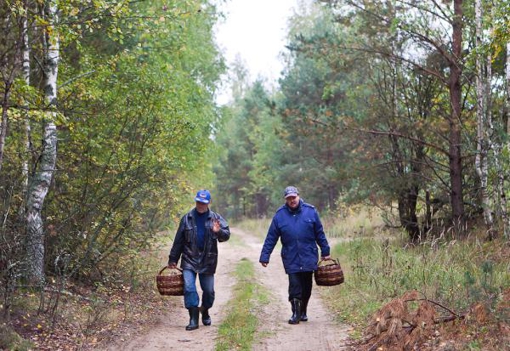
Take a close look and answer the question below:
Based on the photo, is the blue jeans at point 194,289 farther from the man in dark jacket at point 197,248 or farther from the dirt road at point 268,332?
the dirt road at point 268,332

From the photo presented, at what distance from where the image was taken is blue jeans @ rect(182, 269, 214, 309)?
8.06 meters

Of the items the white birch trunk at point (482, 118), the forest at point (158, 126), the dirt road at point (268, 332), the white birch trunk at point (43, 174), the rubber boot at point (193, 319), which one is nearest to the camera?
the dirt road at point (268, 332)

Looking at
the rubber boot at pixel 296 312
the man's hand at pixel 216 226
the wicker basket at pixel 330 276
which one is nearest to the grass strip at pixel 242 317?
the rubber boot at pixel 296 312

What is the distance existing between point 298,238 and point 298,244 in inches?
3.4

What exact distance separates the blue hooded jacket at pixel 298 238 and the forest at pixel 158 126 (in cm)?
245

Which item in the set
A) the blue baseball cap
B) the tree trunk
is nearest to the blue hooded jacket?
the blue baseball cap

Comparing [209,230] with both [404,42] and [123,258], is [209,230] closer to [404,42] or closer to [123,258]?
[123,258]

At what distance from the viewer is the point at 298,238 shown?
8.18 m

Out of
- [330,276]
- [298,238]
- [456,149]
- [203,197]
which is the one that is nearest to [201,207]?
[203,197]

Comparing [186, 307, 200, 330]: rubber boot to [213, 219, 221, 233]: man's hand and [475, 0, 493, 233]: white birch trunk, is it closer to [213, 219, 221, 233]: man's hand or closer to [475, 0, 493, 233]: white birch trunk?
[213, 219, 221, 233]: man's hand

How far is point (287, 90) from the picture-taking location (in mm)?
30781

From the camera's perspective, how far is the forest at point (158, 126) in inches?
307

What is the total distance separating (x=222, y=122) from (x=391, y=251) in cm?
1199

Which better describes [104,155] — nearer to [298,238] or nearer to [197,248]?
[197,248]
